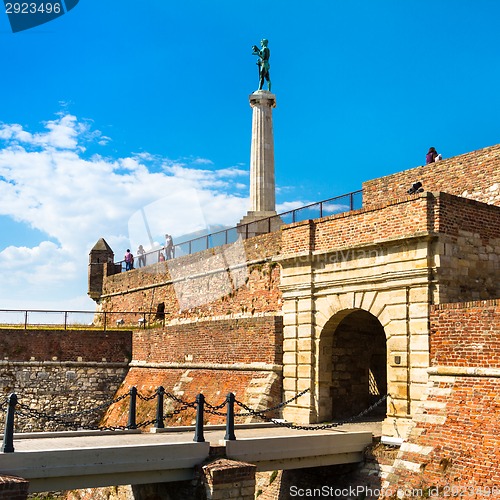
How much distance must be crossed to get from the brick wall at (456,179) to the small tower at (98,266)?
20974 millimetres

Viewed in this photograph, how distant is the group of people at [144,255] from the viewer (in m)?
33.1

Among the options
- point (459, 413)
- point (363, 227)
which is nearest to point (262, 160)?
point (363, 227)

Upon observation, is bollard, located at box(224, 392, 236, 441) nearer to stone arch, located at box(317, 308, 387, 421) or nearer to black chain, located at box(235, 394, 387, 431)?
black chain, located at box(235, 394, 387, 431)

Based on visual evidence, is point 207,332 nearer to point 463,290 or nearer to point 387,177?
point 387,177

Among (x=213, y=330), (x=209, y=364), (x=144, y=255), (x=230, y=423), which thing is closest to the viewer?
(x=230, y=423)

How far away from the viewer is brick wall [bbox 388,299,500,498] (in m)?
11.0

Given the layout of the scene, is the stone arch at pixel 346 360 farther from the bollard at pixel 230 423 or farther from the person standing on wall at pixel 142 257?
the person standing on wall at pixel 142 257

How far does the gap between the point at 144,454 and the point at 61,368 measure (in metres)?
14.7

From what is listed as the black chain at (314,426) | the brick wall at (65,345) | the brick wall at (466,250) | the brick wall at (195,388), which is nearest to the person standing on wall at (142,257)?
the brick wall at (65,345)

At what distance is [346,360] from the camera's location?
55.1ft

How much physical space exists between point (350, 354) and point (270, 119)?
16.8 m

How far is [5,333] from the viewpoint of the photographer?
80.9 feet

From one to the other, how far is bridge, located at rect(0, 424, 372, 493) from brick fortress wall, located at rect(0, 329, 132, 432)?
11369 mm

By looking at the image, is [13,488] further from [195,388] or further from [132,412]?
[195,388]
